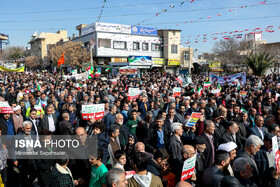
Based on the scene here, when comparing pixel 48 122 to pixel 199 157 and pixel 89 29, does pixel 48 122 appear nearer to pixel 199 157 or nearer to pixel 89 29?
pixel 199 157

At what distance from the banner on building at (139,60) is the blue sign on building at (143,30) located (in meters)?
5.22

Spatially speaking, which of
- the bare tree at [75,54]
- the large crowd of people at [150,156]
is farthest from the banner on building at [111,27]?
the large crowd of people at [150,156]

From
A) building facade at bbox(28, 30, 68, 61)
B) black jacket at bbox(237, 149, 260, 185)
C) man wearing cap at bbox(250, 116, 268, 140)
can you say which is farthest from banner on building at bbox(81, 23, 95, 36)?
black jacket at bbox(237, 149, 260, 185)

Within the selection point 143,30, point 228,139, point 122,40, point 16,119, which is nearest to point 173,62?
point 143,30

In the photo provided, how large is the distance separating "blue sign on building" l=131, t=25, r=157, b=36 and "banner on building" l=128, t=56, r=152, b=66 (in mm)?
5224

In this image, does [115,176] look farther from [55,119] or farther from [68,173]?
[55,119]

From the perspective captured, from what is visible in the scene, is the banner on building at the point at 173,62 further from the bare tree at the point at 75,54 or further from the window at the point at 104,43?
the bare tree at the point at 75,54

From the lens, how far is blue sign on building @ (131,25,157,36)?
42028mm

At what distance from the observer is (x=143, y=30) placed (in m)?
42.8

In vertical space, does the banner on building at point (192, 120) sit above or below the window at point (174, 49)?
below

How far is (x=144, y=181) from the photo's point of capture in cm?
317

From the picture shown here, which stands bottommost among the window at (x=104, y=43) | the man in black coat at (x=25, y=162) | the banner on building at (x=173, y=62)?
the man in black coat at (x=25, y=162)

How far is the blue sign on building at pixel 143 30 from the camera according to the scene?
4203 centimetres

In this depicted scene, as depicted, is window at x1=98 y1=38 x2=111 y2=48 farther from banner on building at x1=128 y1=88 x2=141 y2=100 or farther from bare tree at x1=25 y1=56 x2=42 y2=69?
banner on building at x1=128 y1=88 x2=141 y2=100
